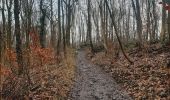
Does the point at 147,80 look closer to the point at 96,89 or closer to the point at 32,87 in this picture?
the point at 96,89

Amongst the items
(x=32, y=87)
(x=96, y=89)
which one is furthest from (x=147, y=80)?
(x=32, y=87)

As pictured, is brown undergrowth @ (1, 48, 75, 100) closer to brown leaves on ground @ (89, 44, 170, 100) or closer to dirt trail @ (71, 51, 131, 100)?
dirt trail @ (71, 51, 131, 100)

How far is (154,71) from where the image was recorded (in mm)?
16188

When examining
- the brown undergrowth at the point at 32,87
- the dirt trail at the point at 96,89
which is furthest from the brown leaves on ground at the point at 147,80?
the brown undergrowth at the point at 32,87

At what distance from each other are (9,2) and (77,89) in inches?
540

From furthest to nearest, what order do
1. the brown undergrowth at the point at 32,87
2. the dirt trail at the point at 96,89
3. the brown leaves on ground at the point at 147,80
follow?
the dirt trail at the point at 96,89
the brown leaves on ground at the point at 147,80
the brown undergrowth at the point at 32,87

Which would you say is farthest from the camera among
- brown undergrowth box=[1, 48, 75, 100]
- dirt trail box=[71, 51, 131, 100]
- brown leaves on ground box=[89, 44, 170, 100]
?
dirt trail box=[71, 51, 131, 100]

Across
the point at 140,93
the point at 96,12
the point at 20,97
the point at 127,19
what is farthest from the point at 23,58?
the point at 127,19

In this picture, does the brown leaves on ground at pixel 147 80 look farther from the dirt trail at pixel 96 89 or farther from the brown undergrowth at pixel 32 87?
the brown undergrowth at pixel 32 87

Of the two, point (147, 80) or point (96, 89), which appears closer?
point (96, 89)

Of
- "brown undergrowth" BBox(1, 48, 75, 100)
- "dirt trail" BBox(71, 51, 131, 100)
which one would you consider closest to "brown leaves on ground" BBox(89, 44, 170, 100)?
"dirt trail" BBox(71, 51, 131, 100)

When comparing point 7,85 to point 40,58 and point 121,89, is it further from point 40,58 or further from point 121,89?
point 40,58

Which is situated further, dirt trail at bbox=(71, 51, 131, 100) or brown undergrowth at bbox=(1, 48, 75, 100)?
dirt trail at bbox=(71, 51, 131, 100)

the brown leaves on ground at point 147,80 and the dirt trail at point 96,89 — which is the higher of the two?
the brown leaves on ground at point 147,80
